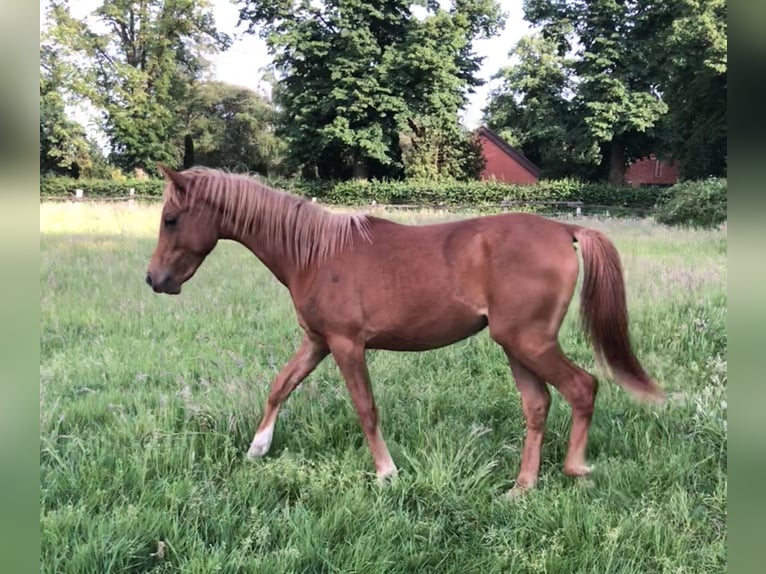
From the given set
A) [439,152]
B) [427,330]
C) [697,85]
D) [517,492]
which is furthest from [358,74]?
[517,492]

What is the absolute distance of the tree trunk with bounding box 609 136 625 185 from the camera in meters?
4.14

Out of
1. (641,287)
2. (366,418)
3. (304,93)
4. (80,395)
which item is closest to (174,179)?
(366,418)

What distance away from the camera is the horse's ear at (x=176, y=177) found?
8.52 feet

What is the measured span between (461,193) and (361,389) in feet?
7.79

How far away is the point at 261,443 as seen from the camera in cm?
290

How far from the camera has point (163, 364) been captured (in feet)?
12.9

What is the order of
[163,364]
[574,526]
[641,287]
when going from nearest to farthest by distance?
[574,526] → [163,364] → [641,287]

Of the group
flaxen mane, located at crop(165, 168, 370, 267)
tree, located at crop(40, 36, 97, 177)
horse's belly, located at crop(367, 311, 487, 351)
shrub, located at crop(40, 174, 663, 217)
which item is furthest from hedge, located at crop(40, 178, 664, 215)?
horse's belly, located at crop(367, 311, 487, 351)

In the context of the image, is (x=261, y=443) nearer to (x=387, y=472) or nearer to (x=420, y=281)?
(x=387, y=472)

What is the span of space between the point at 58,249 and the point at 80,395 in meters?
1.86

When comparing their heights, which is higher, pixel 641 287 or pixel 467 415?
pixel 641 287

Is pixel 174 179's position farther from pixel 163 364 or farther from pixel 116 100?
pixel 116 100

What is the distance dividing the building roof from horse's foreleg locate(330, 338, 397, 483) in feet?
7.53
